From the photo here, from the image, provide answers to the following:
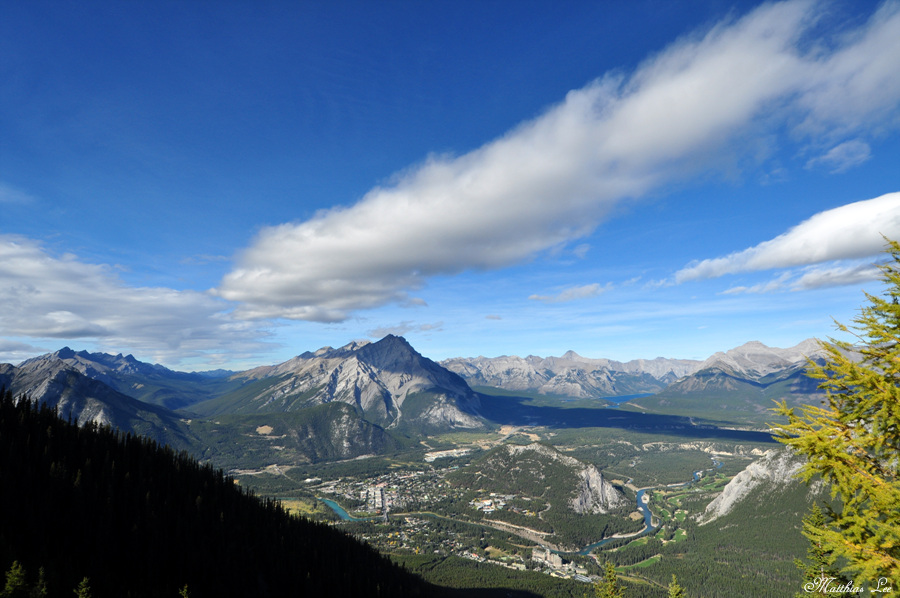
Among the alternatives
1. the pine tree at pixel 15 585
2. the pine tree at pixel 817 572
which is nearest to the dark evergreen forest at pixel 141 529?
the pine tree at pixel 15 585

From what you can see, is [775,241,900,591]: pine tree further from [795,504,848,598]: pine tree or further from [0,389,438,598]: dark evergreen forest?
[0,389,438,598]: dark evergreen forest

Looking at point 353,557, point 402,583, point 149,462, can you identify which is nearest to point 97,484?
point 149,462

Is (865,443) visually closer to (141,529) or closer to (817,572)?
(817,572)

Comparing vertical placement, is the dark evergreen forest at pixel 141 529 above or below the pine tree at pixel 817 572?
below

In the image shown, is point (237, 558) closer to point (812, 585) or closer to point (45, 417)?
point (45, 417)

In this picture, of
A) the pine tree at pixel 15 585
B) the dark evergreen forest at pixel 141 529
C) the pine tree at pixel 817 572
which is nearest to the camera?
the pine tree at pixel 817 572

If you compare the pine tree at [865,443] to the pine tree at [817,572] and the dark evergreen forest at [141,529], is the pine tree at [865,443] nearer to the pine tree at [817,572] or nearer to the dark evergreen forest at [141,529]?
the pine tree at [817,572]

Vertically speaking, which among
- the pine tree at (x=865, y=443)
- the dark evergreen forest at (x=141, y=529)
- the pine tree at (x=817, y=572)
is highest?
the pine tree at (x=865, y=443)

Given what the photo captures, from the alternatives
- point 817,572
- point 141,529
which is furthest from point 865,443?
point 141,529
